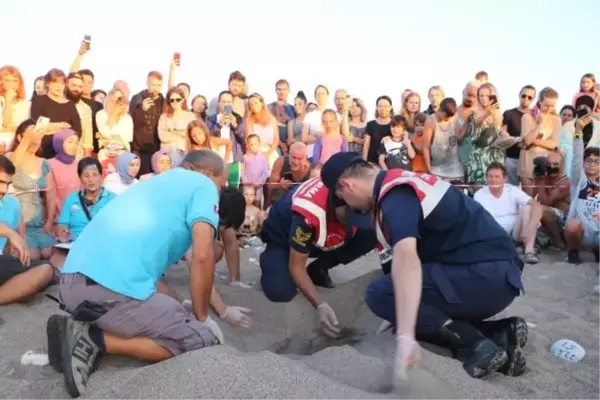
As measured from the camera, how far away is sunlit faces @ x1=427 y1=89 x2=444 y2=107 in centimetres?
657

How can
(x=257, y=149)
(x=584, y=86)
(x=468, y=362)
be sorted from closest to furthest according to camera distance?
(x=468, y=362) → (x=257, y=149) → (x=584, y=86)

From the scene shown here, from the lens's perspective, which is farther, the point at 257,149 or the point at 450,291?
the point at 257,149

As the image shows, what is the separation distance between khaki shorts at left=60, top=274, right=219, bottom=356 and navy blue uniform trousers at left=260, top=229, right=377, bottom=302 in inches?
47.2

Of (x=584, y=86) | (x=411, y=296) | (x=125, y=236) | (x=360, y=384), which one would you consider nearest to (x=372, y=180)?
(x=411, y=296)

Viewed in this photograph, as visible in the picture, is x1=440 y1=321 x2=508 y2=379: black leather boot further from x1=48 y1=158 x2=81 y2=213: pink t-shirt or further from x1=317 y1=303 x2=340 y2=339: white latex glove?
x1=48 y1=158 x2=81 y2=213: pink t-shirt

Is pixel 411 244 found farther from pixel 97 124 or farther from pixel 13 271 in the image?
pixel 97 124

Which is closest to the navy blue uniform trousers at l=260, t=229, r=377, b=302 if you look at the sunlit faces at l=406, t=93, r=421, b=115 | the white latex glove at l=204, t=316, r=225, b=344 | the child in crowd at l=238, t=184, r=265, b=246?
the white latex glove at l=204, t=316, r=225, b=344

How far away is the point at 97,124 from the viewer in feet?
18.4

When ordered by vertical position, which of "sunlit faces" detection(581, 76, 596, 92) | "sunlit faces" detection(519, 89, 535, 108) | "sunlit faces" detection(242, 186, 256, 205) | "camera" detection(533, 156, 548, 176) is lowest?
"sunlit faces" detection(242, 186, 256, 205)

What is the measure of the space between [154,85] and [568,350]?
15.4ft

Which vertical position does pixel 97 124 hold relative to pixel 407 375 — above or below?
above

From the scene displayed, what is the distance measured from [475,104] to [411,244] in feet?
13.9

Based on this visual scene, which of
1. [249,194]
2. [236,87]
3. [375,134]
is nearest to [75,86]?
[236,87]

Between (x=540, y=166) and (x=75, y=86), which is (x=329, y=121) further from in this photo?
(x=75, y=86)
